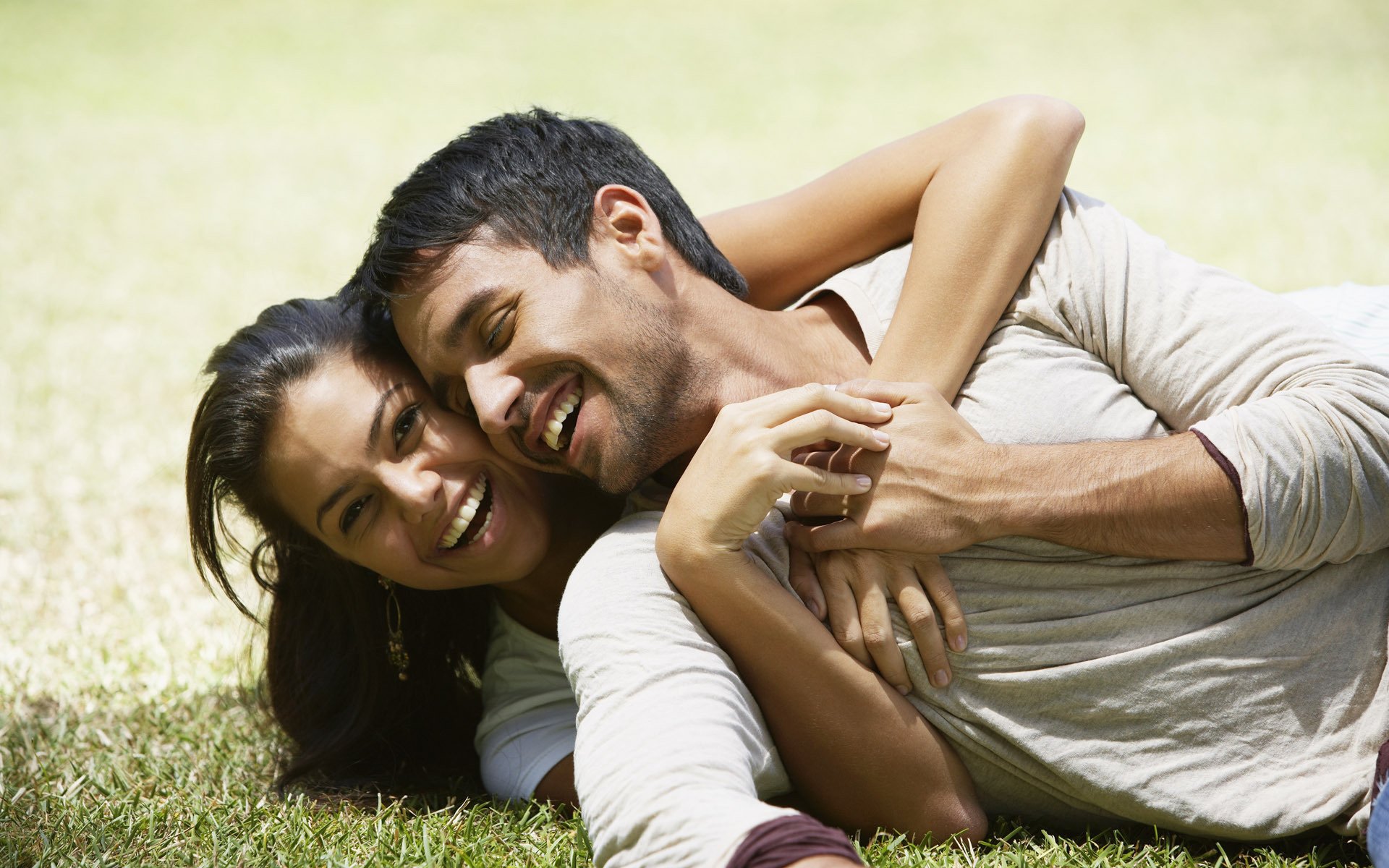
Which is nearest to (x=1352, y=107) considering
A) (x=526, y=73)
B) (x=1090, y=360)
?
(x=526, y=73)

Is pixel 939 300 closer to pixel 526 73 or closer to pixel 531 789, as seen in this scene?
pixel 531 789

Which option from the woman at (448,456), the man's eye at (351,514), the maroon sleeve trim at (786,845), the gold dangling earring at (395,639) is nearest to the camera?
the maroon sleeve trim at (786,845)

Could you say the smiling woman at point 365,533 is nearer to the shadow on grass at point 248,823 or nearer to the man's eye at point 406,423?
the man's eye at point 406,423

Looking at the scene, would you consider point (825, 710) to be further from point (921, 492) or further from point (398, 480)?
point (398, 480)

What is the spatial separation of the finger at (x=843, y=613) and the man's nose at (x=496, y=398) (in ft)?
2.60

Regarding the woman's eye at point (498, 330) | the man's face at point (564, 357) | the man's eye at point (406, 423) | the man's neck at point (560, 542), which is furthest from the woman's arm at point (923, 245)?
the man's eye at point (406, 423)

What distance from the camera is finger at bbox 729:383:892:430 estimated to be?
266 cm

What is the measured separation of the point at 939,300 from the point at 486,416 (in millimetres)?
1070

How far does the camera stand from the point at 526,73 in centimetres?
1862

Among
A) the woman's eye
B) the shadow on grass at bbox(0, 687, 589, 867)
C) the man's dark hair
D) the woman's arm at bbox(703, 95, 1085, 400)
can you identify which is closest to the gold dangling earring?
the shadow on grass at bbox(0, 687, 589, 867)

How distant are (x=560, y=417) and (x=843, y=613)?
789mm

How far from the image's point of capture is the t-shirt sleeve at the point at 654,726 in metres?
2.20

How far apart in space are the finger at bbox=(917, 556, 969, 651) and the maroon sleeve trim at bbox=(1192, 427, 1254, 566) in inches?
23.1

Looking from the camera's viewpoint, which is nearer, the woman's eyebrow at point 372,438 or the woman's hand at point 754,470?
the woman's hand at point 754,470
